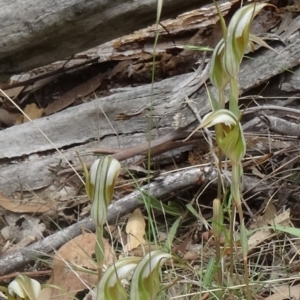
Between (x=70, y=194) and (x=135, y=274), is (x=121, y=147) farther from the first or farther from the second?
(x=135, y=274)

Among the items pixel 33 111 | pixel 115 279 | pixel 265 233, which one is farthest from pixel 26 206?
pixel 115 279

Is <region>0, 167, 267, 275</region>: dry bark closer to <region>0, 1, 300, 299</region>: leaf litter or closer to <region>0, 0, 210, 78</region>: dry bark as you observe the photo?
<region>0, 1, 300, 299</region>: leaf litter

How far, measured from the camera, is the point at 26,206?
177 centimetres

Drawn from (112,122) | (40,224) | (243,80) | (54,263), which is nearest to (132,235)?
(54,263)

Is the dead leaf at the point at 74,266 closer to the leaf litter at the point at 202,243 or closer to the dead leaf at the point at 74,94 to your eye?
the leaf litter at the point at 202,243

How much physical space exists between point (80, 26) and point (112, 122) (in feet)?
1.14

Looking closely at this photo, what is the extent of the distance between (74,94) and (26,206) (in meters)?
0.59

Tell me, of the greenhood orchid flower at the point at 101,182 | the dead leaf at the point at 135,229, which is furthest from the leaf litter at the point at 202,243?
the greenhood orchid flower at the point at 101,182

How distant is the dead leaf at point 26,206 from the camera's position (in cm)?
175

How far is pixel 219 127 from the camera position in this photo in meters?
0.95

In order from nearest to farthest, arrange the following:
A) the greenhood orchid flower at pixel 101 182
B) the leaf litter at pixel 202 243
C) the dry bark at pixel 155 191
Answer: the greenhood orchid flower at pixel 101 182, the leaf litter at pixel 202 243, the dry bark at pixel 155 191

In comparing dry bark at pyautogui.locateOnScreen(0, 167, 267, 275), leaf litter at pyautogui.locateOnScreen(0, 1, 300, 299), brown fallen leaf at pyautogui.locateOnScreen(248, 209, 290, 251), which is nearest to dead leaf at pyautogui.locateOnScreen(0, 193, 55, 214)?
leaf litter at pyautogui.locateOnScreen(0, 1, 300, 299)

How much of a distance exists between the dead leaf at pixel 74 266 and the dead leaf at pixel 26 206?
0.82ft

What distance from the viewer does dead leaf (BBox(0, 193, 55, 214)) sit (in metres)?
1.75
